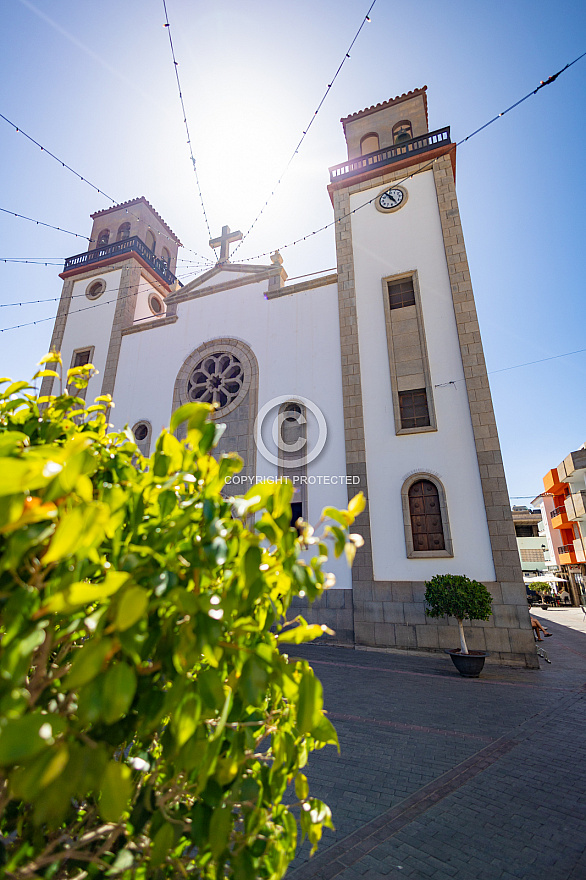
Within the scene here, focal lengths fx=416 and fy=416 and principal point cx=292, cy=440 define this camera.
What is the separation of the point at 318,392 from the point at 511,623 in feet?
24.5

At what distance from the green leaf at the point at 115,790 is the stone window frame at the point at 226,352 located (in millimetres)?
12783

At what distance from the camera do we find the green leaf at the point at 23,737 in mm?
554

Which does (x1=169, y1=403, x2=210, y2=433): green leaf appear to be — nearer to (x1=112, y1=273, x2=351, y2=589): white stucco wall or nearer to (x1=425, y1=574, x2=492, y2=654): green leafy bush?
(x1=425, y1=574, x2=492, y2=654): green leafy bush

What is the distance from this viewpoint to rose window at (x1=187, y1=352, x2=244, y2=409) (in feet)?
46.1

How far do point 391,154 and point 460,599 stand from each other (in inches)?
538

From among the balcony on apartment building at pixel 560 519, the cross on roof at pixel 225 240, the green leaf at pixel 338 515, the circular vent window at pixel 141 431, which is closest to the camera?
the green leaf at pixel 338 515

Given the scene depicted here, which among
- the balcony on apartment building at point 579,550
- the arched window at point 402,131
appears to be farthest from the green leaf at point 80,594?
the balcony on apartment building at point 579,550

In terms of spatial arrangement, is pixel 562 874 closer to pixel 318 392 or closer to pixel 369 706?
pixel 369 706

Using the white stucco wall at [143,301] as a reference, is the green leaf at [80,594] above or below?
below

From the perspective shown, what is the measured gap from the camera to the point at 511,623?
346 inches

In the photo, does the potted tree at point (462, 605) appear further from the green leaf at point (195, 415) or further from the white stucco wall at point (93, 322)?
the white stucco wall at point (93, 322)

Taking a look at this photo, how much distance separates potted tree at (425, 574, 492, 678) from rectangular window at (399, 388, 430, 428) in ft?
13.7

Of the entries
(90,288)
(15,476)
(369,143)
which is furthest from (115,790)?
(90,288)

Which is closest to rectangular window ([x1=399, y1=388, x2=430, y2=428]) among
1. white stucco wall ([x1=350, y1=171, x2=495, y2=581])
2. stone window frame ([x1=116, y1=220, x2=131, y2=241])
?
white stucco wall ([x1=350, y1=171, x2=495, y2=581])
